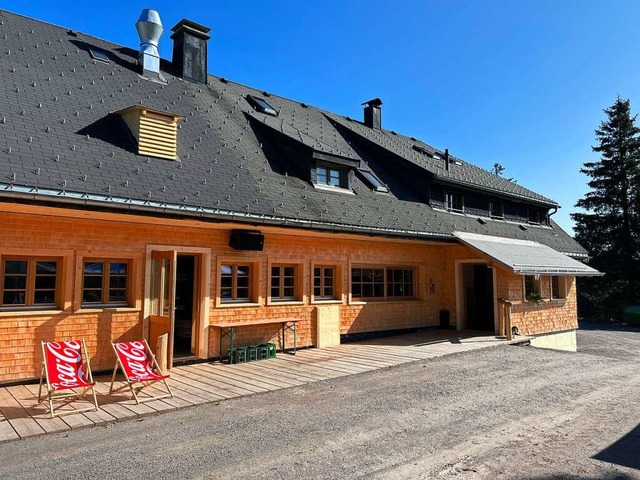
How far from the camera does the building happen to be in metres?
7.68

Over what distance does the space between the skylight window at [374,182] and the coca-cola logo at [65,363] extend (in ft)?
32.5

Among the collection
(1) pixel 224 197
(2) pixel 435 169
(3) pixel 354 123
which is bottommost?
(1) pixel 224 197

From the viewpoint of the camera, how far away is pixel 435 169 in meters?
17.0

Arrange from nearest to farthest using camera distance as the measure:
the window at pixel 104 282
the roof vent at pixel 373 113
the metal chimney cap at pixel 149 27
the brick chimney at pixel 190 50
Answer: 1. the window at pixel 104 282
2. the metal chimney cap at pixel 149 27
3. the brick chimney at pixel 190 50
4. the roof vent at pixel 373 113

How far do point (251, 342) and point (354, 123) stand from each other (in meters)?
12.7

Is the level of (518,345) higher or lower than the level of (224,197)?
lower

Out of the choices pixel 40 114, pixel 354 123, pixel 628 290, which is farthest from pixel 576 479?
pixel 628 290

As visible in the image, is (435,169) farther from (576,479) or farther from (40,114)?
(576,479)

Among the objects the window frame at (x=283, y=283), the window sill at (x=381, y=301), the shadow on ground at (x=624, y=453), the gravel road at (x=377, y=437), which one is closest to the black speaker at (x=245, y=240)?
the window frame at (x=283, y=283)

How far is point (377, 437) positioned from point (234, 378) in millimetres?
3559

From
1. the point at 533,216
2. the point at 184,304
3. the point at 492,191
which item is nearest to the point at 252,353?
the point at 184,304

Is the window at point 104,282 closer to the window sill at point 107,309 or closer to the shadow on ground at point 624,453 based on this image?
the window sill at point 107,309

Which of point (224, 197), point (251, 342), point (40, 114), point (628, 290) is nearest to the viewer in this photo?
point (40, 114)

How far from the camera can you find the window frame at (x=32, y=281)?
7398 millimetres
